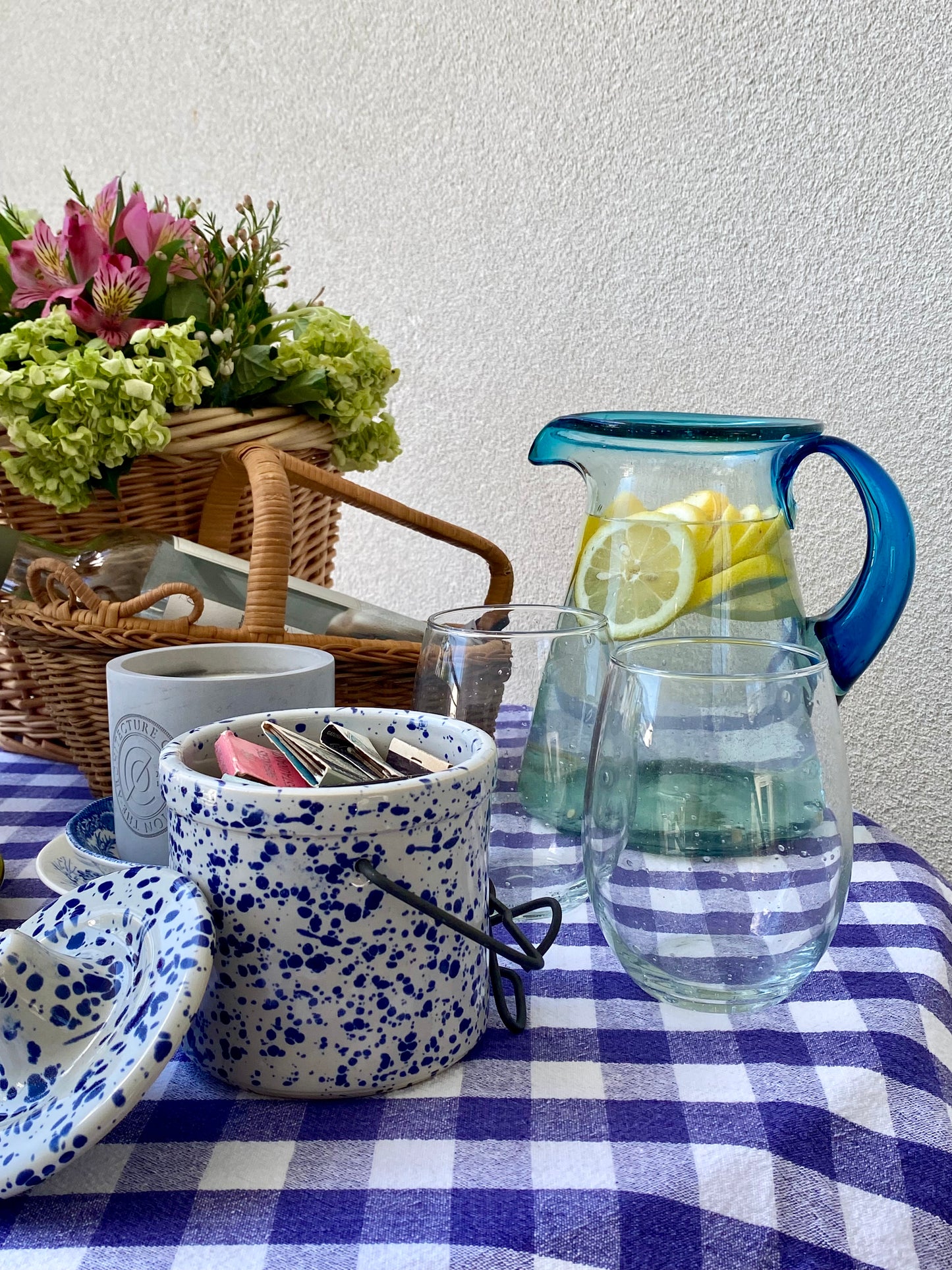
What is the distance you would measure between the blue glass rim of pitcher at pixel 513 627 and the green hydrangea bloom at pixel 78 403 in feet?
0.81

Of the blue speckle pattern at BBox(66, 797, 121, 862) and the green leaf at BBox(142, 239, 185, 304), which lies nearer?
the blue speckle pattern at BBox(66, 797, 121, 862)

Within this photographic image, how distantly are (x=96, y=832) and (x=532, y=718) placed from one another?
0.24 meters

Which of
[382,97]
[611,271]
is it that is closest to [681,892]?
[611,271]

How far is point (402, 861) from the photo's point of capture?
328mm

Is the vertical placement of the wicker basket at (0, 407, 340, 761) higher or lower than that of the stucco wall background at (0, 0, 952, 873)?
lower

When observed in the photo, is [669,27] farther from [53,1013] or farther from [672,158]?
[53,1013]

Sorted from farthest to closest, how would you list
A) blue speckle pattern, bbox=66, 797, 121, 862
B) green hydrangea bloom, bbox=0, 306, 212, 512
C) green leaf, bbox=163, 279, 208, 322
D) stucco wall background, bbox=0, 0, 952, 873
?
1. stucco wall background, bbox=0, 0, 952, 873
2. green leaf, bbox=163, 279, 208, 322
3. green hydrangea bloom, bbox=0, 306, 212, 512
4. blue speckle pattern, bbox=66, 797, 121, 862

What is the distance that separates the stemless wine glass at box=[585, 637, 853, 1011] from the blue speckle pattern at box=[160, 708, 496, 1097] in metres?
0.06

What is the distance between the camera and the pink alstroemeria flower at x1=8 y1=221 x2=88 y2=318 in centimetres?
68

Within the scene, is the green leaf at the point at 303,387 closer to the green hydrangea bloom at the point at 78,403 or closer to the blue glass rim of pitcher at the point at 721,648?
the green hydrangea bloom at the point at 78,403

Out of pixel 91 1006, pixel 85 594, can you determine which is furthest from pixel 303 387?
pixel 91 1006

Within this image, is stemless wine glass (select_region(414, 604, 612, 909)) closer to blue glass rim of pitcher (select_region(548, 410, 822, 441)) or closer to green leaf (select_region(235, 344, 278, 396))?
blue glass rim of pitcher (select_region(548, 410, 822, 441))

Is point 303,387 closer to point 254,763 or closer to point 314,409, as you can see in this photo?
point 314,409

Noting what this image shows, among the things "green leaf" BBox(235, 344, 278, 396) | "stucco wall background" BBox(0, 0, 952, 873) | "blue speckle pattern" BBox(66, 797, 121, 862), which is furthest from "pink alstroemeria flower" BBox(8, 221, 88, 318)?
"stucco wall background" BBox(0, 0, 952, 873)
